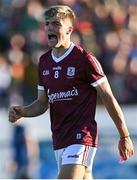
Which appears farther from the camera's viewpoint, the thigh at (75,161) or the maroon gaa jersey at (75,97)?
the maroon gaa jersey at (75,97)

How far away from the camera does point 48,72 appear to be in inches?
263

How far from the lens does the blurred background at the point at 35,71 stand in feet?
38.9

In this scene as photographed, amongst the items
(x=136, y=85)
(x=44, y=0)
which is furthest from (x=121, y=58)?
(x=44, y=0)

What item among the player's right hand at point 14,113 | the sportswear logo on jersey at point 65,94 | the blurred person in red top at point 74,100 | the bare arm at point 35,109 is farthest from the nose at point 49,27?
the player's right hand at point 14,113

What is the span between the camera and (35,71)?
1301 cm

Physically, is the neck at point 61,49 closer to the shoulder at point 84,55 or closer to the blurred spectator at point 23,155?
the shoulder at point 84,55

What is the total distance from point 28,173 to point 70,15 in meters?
5.75

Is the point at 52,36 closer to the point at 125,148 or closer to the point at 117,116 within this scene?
the point at 117,116

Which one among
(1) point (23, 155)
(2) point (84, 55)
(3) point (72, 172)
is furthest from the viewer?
(1) point (23, 155)

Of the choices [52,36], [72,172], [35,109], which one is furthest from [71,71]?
[72,172]

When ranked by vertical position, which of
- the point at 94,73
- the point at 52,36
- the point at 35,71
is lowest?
the point at 94,73

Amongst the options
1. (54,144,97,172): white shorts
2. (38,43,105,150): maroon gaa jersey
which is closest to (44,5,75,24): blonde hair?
(38,43,105,150): maroon gaa jersey

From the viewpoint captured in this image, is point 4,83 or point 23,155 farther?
point 4,83

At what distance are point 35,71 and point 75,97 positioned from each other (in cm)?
658
